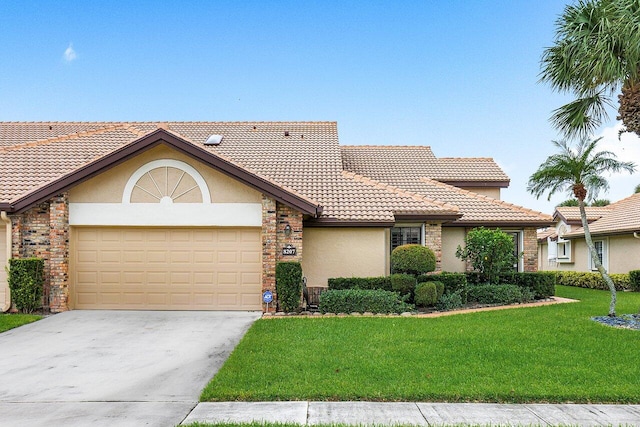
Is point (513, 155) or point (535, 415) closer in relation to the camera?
point (535, 415)

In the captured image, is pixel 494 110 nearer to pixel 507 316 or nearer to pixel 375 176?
pixel 375 176

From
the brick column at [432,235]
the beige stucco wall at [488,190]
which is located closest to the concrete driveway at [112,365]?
the brick column at [432,235]

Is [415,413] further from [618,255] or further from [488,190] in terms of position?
[618,255]

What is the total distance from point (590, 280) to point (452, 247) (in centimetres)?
985

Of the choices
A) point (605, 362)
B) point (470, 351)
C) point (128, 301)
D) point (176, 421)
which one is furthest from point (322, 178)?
point (176, 421)

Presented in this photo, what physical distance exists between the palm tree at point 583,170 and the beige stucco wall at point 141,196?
8092mm

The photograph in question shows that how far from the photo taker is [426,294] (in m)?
12.8

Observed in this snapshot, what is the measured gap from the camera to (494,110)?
21828 mm

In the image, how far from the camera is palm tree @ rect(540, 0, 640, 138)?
9.83 meters

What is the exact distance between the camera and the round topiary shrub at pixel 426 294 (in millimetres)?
12773

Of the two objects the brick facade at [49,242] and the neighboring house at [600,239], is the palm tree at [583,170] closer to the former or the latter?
the neighboring house at [600,239]

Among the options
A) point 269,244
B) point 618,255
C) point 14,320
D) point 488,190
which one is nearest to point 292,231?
point 269,244

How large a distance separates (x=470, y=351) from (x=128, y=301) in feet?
31.3

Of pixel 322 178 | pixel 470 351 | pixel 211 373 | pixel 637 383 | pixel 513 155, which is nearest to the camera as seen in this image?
pixel 637 383
